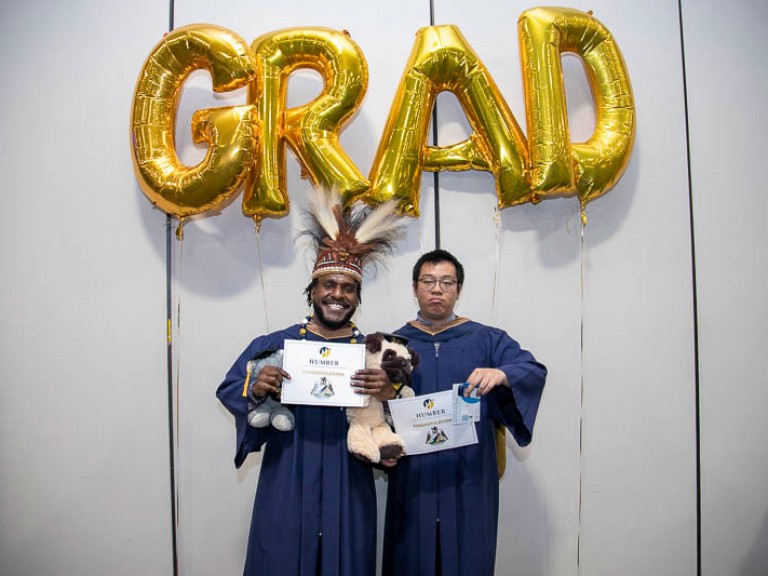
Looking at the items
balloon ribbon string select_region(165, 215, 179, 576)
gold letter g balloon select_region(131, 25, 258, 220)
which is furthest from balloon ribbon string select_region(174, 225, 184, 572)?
gold letter g balloon select_region(131, 25, 258, 220)

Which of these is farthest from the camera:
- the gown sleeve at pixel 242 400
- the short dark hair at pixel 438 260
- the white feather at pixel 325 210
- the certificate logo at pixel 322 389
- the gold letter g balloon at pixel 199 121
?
the gold letter g balloon at pixel 199 121

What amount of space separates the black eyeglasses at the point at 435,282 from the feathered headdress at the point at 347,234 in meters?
0.20

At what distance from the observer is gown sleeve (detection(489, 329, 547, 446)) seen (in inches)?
77.0

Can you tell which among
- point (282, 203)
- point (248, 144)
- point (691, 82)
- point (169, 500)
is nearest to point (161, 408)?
point (169, 500)

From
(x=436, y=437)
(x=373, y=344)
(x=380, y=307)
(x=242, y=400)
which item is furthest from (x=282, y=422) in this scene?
(x=380, y=307)

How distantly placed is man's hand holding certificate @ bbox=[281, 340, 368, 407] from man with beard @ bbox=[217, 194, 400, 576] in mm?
32

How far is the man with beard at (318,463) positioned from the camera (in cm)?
183

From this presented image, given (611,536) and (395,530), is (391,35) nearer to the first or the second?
(395,530)

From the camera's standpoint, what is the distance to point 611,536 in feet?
8.75

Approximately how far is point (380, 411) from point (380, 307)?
791mm

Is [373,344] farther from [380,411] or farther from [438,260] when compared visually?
[438,260]

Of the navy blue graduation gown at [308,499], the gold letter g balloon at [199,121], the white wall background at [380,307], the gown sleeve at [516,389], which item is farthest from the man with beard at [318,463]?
the white wall background at [380,307]

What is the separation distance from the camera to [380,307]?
262cm

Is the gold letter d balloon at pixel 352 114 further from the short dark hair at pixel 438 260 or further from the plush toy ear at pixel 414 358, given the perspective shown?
the plush toy ear at pixel 414 358
